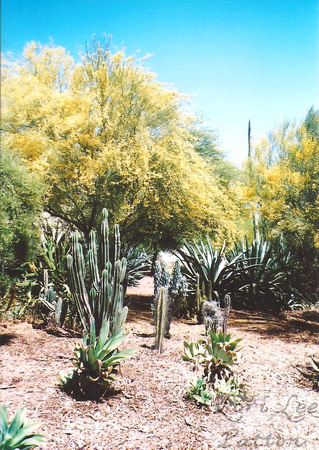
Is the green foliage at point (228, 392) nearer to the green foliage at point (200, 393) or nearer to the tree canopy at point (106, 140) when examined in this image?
the green foliage at point (200, 393)

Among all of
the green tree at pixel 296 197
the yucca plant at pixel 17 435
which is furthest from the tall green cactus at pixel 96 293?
the green tree at pixel 296 197

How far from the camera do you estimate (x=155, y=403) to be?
3227mm

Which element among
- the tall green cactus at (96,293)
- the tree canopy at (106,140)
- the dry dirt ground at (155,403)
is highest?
the tree canopy at (106,140)

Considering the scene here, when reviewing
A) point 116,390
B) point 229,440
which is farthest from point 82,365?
point 229,440

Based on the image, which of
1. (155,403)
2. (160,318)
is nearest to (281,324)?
(160,318)

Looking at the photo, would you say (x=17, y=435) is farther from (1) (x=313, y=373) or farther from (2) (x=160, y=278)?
(2) (x=160, y=278)

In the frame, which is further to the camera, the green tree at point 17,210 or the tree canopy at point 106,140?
the tree canopy at point 106,140

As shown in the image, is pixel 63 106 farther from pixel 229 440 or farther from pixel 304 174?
pixel 229 440

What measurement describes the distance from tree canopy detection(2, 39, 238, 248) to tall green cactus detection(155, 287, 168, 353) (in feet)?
6.75

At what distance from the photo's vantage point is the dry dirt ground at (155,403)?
2715mm

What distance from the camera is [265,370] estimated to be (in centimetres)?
436

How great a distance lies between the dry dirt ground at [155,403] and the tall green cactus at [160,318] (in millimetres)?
153

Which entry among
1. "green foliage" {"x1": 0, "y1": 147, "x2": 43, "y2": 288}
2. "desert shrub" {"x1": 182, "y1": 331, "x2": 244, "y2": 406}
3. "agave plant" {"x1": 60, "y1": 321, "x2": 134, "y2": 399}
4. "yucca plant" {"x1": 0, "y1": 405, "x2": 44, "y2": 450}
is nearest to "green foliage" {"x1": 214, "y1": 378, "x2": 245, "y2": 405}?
"desert shrub" {"x1": 182, "y1": 331, "x2": 244, "y2": 406}

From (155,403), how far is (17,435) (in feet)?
4.69
